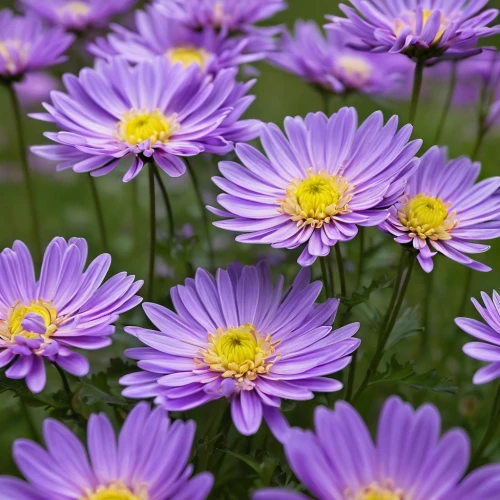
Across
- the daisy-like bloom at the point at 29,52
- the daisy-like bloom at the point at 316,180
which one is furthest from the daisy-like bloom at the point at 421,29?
the daisy-like bloom at the point at 29,52

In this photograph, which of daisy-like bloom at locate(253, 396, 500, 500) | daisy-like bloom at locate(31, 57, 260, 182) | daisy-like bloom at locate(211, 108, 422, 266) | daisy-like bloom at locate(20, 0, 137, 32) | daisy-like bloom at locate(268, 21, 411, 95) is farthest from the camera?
daisy-like bloom at locate(20, 0, 137, 32)

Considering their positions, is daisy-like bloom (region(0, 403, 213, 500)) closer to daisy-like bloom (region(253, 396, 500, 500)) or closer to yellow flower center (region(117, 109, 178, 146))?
daisy-like bloom (region(253, 396, 500, 500))

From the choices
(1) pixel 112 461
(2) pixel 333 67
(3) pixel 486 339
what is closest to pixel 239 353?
(1) pixel 112 461

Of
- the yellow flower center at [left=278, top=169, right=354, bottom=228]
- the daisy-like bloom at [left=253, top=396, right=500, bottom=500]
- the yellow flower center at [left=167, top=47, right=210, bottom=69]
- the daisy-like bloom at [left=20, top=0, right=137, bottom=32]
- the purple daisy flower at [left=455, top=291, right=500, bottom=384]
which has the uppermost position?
the daisy-like bloom at [left=20, top=0, right=137, bottom=32]

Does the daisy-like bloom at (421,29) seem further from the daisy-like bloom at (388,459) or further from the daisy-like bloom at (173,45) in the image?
the daisy-like bloom at (388,459)

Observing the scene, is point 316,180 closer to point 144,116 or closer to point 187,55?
point 144,116

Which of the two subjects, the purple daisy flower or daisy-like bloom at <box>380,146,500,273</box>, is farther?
daisy-like bloom at <box>380,146,500,273</box>

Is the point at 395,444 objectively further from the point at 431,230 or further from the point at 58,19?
the point at 58,19

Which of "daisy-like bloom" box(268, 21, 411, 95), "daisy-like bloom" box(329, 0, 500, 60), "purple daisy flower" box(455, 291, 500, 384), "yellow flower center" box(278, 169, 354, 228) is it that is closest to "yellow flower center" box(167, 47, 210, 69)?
"daisy-like bloom" box(268, 21, 411, 95)
